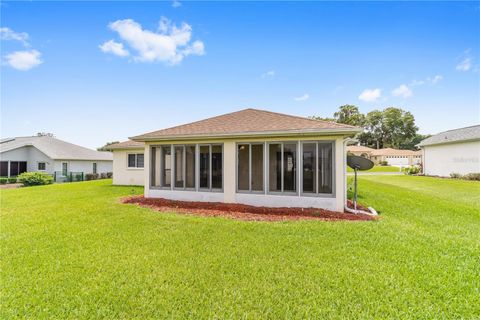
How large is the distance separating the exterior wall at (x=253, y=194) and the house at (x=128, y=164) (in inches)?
261

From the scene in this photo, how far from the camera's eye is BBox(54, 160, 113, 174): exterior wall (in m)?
24.1

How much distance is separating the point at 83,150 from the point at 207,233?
1166 inches

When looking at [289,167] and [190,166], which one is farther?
[190,166]

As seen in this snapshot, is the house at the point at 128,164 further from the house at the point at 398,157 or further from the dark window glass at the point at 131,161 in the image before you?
the house at the point at 398,157

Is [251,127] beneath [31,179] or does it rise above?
above

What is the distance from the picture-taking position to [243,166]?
9.38 m

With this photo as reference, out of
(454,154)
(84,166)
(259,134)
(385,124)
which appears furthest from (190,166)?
(385,124)

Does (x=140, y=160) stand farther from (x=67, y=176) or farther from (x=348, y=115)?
(x=348, y=115)

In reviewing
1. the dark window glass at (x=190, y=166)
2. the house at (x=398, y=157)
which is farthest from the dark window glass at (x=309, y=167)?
the house at (x=398, y=157)

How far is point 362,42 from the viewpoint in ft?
44.8

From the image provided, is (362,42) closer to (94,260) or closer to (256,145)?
(256,145)

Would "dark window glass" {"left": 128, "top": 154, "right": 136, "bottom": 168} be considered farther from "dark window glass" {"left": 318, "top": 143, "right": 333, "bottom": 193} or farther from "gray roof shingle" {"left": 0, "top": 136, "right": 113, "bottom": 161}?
"dark window glass" {"left": 318, "top": 143, "right": 333, "bottom": 193}

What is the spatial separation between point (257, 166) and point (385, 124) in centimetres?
6721

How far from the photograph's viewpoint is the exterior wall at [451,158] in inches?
801
